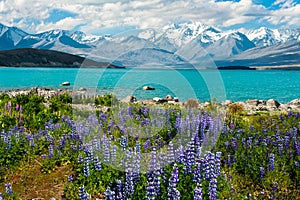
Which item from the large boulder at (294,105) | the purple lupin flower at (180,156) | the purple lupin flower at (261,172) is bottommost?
the large boulder at (294,105)

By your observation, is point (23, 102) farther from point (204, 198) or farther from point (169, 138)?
point (204, 198)

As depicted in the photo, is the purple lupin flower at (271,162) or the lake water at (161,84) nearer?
the purple lupin flower at (271,162)

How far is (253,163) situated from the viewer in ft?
24.0

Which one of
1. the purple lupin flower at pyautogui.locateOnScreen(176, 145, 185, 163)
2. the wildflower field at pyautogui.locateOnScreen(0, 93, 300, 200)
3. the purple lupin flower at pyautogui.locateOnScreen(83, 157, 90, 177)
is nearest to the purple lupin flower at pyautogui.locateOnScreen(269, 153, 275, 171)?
the wildflower field at pyautogui.locateOnScreen(0, 93, 300, 200)

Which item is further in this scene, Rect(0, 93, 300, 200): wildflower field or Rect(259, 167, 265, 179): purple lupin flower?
Rect(259, 167, 265, 179): purple lupin flower

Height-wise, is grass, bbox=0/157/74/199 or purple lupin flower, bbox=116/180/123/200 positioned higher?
purple lupin flower, bbox=116/180/123/200

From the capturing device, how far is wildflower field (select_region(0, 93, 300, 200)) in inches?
229

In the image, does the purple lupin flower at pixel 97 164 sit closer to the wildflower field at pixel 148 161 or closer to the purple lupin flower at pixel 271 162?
the wildflower field at pixel 148 161

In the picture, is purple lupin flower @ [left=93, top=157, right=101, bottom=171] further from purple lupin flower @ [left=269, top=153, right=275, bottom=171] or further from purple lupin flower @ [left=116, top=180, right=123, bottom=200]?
purple lupin flower @ [left=269, top=153, right=275, bottom=171]

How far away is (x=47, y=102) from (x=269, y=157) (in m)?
12.0

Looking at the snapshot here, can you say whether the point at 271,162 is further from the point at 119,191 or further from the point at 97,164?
the point at 97,164

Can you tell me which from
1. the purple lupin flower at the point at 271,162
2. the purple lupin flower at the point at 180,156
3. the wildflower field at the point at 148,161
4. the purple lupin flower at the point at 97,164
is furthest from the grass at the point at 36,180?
the purple lupin flower at the point at 271,162

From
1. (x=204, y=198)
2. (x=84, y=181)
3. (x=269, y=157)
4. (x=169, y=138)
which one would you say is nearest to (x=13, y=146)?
(x=84, y=181)

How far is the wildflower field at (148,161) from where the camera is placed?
5805 millimetres
